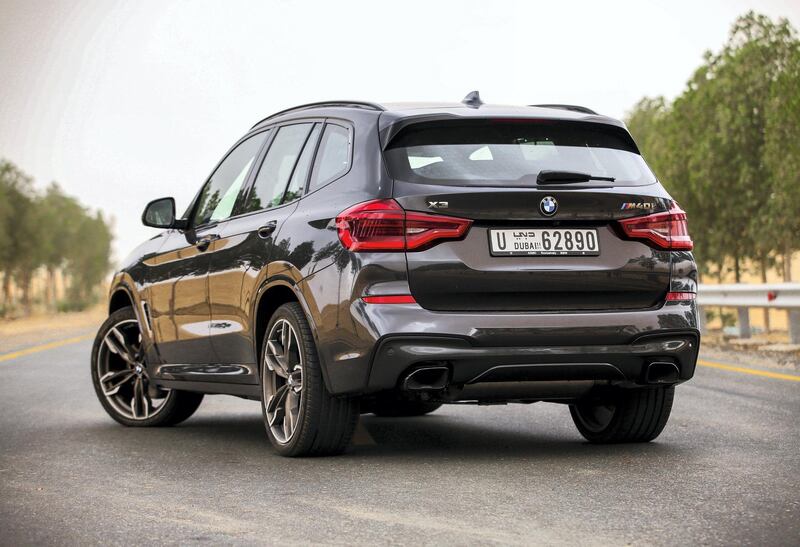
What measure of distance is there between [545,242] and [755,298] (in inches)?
418

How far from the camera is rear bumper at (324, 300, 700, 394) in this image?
639 centimetres

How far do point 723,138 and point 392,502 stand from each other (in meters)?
42.7

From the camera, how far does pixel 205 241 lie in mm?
8172

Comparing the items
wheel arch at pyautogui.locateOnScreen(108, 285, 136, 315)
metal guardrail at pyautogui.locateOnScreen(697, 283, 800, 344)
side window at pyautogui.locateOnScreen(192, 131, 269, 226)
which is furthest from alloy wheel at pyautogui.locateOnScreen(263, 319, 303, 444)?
metal guardrail at pyautogui.locateOnScreen(697, 283, 800, 344)

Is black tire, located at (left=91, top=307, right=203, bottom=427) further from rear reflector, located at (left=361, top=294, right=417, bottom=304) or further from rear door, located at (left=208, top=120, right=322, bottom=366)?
rear reflector, located at (left=361, top=294, right=417, bottom=304)

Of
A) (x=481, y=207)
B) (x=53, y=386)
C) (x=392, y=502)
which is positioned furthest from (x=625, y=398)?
(x=53, y=386)

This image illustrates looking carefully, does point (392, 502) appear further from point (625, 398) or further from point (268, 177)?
point (268, 177)

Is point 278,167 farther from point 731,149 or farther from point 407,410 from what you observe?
point 731,149

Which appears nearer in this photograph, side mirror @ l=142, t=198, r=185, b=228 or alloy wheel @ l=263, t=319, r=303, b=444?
alloy wheel @ l=263, t=319, r=303, b=444

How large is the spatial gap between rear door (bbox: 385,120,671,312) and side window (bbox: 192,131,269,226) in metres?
1.69

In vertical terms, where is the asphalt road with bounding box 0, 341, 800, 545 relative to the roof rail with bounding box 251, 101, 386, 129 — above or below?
below

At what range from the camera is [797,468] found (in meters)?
6.53

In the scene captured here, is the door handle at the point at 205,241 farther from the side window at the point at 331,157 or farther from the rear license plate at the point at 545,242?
the rear license plate at the point at 545,242

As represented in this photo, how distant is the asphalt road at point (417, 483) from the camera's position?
503 centimetres
